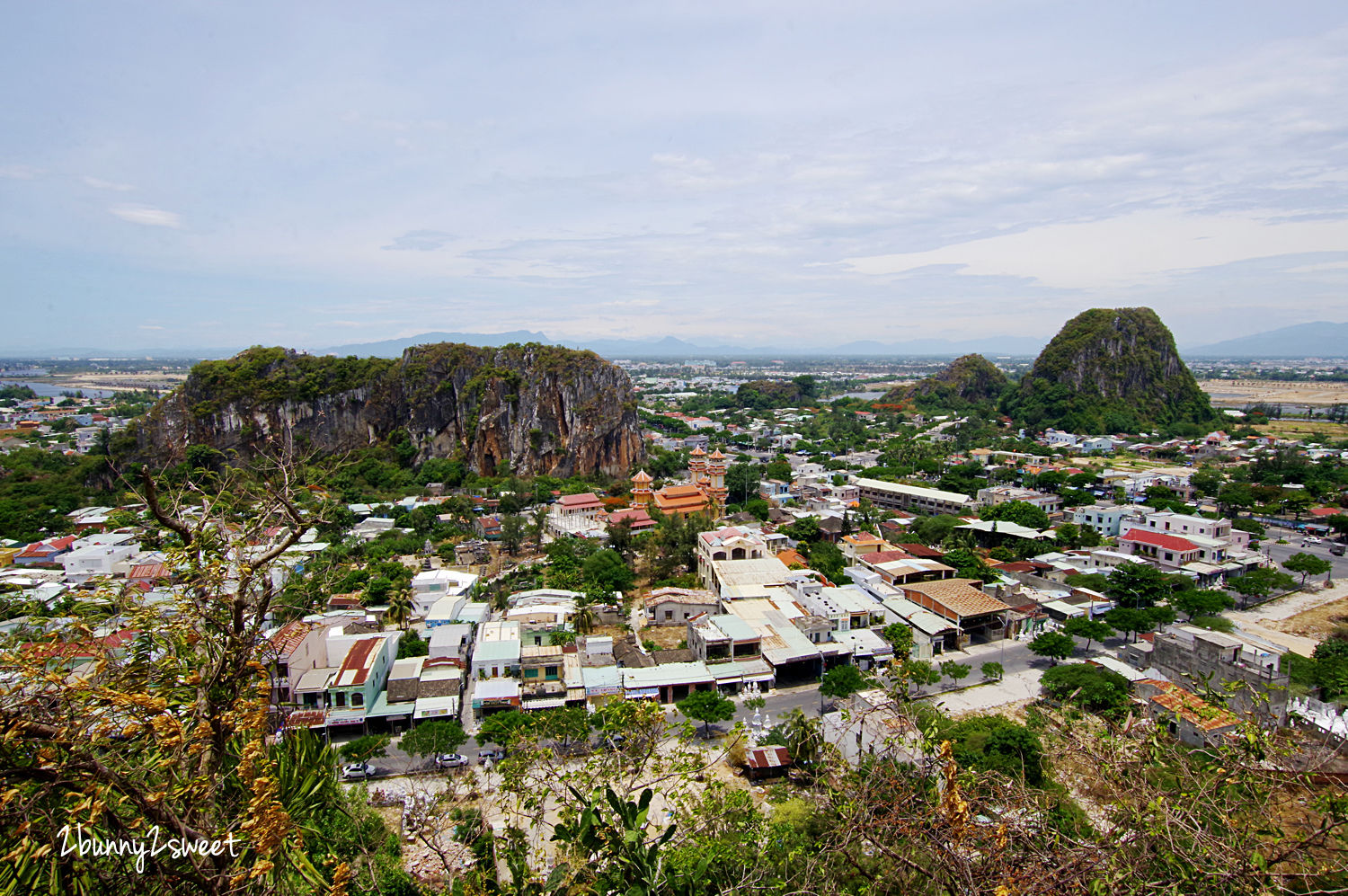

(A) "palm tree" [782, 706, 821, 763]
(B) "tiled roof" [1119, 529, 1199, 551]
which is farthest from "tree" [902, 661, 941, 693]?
(B) "tiled roof" [1119, 529, 1199, 551]

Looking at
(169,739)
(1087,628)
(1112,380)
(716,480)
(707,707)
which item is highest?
(169,739)

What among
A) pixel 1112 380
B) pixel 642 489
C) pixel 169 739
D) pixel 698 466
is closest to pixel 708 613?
pixel 642 489

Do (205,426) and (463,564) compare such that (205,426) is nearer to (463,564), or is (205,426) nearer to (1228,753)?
(463,564)

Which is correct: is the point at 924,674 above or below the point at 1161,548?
above

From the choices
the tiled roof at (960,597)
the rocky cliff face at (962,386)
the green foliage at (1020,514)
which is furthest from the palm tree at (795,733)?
the rocky cliff face at (962,386)

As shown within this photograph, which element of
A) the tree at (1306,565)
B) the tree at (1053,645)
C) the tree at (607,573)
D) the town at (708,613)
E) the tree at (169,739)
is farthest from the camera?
the tree at (1306,565)

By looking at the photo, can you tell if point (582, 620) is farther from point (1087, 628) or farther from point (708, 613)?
point (1087, 628)

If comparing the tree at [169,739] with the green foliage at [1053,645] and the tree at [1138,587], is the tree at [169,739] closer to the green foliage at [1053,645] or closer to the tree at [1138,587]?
the green foliage at [1053,645]
